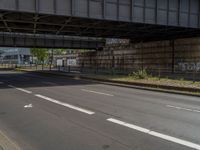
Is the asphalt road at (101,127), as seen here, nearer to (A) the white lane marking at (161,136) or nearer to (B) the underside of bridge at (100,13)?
(A) the white lane marking at (161,136)

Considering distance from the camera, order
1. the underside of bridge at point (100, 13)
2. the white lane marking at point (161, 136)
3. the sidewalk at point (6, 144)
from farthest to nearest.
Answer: the underside of bridge at point (100, 13)
the white lane marking at point (161, 136)
the sidewalk at point (6, 144)

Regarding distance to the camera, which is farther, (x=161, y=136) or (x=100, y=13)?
(x=100, y=13)

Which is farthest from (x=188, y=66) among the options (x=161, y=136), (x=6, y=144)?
(x=6, y=144)

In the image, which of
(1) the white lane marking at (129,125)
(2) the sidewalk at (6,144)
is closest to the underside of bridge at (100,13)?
(1) the white lane marking at (129,125)

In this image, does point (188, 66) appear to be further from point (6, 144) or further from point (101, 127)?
point (6, 144)

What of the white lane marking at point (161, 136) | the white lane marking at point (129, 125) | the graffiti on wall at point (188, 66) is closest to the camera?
the white lane marking at point (161, 136)

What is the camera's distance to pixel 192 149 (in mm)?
6207

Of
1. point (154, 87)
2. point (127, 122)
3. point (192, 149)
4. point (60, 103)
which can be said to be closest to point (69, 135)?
point (127, 122)

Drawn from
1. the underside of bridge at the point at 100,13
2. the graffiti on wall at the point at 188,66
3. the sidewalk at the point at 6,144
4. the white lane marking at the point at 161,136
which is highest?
the underside of bridge at the point at 100,13

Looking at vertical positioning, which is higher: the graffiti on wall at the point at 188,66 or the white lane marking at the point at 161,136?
the graffiti on wall at the point at 188,66

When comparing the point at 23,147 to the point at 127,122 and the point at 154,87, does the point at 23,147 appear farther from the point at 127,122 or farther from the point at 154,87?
the point at 154,87

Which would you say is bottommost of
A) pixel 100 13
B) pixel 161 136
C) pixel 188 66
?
pixel 161 136

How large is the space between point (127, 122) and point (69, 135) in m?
2.28

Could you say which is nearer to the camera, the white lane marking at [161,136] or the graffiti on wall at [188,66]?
the white lane marking at [161,136]
